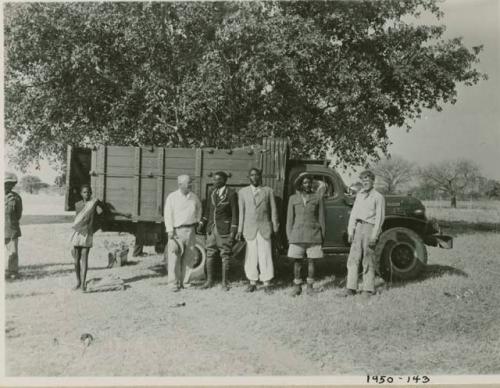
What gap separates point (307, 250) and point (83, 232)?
2931mm

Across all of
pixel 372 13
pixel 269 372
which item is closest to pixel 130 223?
pixel 269 372

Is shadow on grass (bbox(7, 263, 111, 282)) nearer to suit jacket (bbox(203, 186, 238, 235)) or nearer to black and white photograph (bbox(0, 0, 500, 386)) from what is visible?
black and white photograph (bbox(0, 0, 500, 386))

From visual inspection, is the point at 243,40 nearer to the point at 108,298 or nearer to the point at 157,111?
the point at 157,111

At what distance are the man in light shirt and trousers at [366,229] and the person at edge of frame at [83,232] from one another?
340 cm

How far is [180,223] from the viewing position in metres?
6.46

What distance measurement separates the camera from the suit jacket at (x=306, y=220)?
246 inches

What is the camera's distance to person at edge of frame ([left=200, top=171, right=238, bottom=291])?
648 centimetres

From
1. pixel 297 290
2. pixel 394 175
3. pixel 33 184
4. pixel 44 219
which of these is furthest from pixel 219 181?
pixel 44 219

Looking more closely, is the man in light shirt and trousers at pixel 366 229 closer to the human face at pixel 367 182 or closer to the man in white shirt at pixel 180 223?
the human face at pixel 367 182

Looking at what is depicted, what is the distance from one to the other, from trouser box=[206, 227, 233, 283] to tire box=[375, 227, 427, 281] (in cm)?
217

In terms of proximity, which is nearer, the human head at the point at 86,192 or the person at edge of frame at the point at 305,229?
the person at edge of frame at the point at 305,229

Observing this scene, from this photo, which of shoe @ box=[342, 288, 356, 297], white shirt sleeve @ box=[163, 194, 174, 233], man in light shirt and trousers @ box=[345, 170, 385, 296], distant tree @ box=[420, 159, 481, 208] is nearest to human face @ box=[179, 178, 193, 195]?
white shirt sleeve @ box=[163, 194, 174, 233]

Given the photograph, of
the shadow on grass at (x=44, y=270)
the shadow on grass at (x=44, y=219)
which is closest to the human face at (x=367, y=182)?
the shadow on grass at (x=44, y=270)

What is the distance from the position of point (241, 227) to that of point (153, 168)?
5.26 feet
